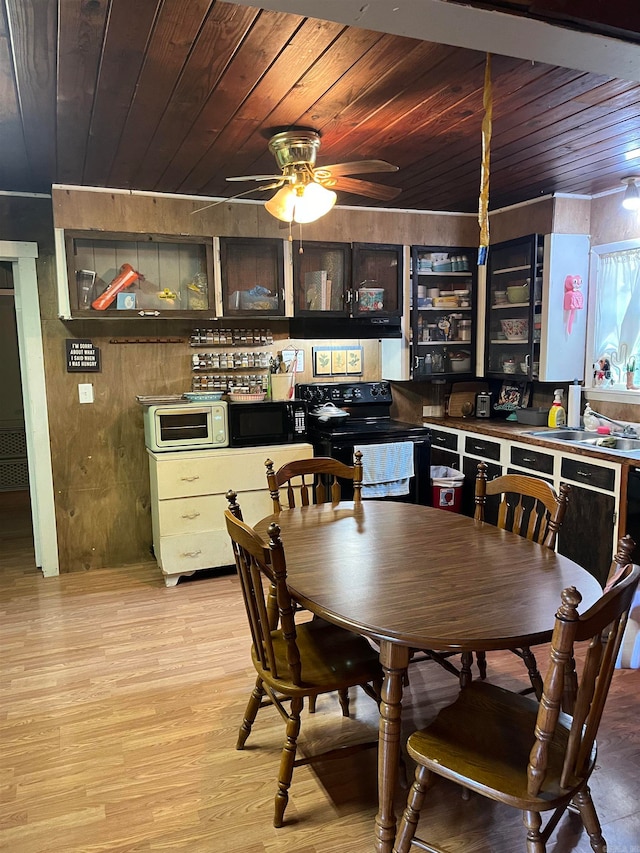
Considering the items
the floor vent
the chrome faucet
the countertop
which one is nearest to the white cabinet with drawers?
the countertop

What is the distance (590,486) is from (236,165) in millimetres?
2502

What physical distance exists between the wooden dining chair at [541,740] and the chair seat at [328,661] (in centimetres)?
32

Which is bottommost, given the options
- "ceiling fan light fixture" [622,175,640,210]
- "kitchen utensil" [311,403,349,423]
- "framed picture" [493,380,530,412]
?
"kitchen utensil" [311,403,349,423]

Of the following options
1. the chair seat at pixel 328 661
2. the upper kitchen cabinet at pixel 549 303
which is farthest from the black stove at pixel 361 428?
the chair seat at pixel 328 661

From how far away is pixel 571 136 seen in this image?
270cm

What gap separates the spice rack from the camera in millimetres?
4074

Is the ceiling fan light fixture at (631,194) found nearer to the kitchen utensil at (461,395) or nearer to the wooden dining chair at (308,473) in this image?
the kitchen utensil at (461,395)

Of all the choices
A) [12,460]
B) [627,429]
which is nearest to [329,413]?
[627,429]

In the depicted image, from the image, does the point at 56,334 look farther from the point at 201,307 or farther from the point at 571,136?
the point at 571,136

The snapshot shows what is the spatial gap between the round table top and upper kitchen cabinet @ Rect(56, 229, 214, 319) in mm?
1890

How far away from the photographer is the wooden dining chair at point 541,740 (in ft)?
4.19

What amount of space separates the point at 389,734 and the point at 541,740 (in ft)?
1.47

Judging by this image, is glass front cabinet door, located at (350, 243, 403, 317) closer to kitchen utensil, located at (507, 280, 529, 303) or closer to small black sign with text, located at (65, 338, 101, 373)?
kitchen utensil, located at (507, 280, 529, 303)

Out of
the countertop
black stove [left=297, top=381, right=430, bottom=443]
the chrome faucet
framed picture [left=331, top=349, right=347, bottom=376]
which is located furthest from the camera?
framed picture [left=331, top=349, right=347, bottom=376]
